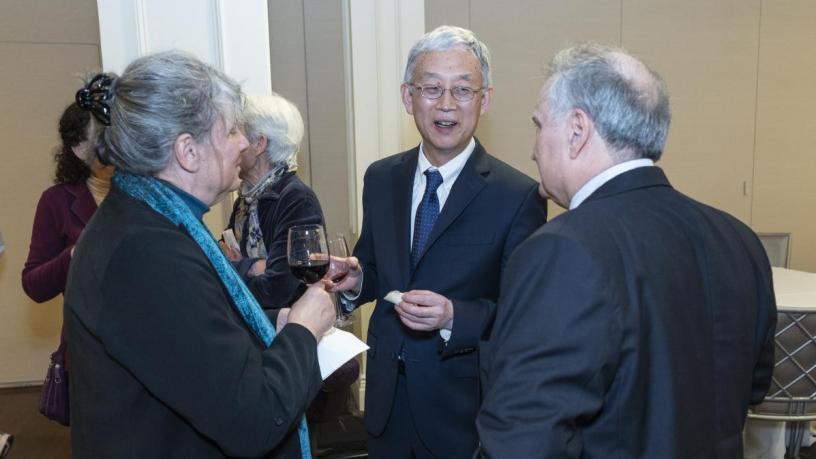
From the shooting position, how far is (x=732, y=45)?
13.5 feet

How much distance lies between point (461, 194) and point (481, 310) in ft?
1.13

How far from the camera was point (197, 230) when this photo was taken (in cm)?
114

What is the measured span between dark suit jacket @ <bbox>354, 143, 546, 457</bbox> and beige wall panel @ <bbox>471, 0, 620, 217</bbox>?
2.25m

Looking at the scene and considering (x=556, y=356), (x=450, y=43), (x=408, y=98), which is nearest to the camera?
(x=556, y=356)

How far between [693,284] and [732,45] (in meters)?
3.89

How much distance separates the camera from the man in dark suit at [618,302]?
3.00 feet

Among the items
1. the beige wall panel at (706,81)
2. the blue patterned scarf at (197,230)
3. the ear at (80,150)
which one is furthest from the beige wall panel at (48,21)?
the beige wall panel at (706,81)

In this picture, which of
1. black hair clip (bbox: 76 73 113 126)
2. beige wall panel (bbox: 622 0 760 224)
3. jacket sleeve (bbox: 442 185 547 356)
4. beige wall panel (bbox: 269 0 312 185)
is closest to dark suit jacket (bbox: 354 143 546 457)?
jacket sleeve (bbox: 442 185 547 356)

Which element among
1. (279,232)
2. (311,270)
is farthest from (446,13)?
(311,270)

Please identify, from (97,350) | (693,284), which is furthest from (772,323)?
(97,350)

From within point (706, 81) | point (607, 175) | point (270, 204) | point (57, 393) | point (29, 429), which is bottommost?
point (29, 429)

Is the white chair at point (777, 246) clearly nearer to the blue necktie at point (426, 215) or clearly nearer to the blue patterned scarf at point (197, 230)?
the blue necktie at point (426, 215)

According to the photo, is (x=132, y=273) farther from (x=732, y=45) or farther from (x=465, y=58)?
(x=732, y=45)

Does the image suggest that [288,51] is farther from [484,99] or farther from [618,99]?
[618,99]
